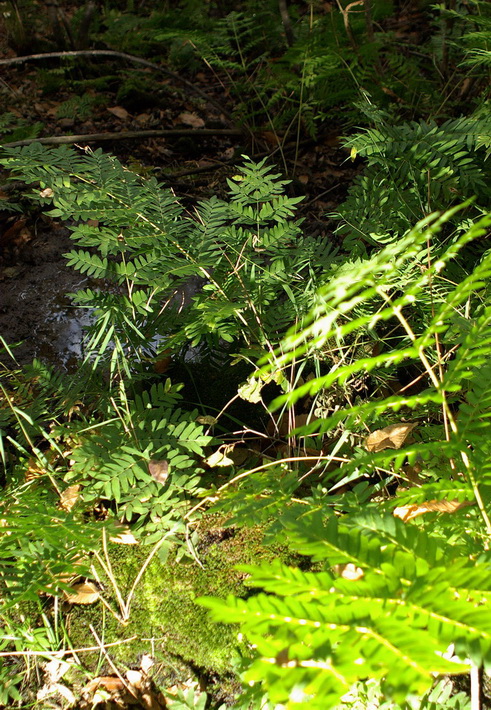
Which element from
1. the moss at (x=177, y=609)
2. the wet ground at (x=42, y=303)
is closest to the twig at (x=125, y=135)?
the wet ground at (x=42, y=303)

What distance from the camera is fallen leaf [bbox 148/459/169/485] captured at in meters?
1.63

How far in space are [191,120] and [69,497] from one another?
3.64 metres

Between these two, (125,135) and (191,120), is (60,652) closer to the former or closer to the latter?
(125,135)

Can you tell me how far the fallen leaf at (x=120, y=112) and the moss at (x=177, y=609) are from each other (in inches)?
156

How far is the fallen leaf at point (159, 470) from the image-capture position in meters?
1.63

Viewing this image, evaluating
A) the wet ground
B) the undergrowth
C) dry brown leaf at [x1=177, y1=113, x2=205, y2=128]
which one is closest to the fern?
the undergrowth

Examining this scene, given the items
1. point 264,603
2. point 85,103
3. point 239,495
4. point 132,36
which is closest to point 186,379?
point 239,495

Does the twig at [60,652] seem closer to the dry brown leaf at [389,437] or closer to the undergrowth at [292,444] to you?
the undergrowth at [292,444]

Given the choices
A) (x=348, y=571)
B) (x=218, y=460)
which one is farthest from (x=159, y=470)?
(x=348, y=571)

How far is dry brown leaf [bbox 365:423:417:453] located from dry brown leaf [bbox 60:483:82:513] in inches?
42.0

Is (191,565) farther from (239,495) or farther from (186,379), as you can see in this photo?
(186,379)

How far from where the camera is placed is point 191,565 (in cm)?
163

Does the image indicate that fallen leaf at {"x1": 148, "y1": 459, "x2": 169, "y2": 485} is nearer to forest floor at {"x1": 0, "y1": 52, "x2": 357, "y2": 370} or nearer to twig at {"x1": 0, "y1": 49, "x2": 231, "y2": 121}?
forest floor at {"x1": 0, "y1": 52, "x2": 357, "y2": 370}

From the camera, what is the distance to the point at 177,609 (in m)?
1.53
